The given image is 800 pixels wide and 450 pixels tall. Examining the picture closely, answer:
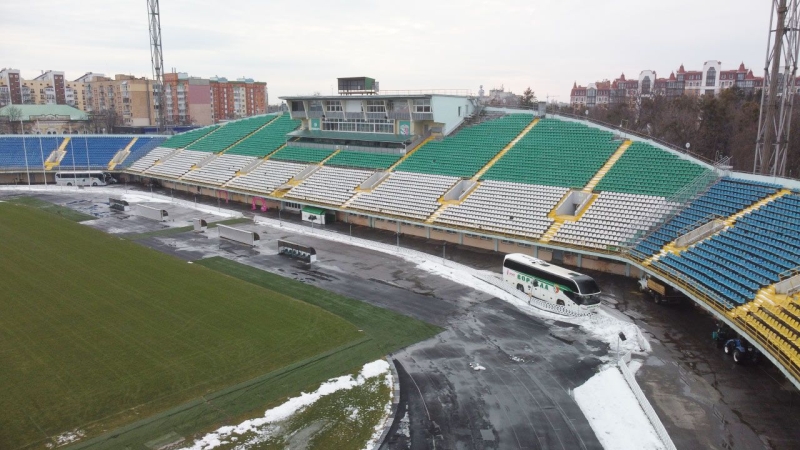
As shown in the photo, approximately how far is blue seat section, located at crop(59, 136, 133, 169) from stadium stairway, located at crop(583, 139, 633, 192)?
203 ft

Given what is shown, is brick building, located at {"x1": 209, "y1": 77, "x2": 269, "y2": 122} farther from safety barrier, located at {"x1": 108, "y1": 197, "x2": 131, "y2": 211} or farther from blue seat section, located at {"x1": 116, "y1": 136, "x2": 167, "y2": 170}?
safety barrier, located at {"x1": 108, "y1": 197, "x2": 131, "y2": 211}

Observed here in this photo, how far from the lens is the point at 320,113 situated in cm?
5872

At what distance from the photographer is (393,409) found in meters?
17.6

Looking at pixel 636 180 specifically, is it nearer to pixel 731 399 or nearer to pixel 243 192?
pixel 731 399

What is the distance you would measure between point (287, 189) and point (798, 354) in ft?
142

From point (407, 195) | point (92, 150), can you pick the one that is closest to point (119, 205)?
point (92, 150)

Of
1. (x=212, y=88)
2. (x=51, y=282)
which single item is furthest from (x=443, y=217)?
(x=212, y=88)

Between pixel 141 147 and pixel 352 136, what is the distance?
123 ft

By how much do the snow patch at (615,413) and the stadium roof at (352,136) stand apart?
36567 millimetres

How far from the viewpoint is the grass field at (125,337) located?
17.3 meters

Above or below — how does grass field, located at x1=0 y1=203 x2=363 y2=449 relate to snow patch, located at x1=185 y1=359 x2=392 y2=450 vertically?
above

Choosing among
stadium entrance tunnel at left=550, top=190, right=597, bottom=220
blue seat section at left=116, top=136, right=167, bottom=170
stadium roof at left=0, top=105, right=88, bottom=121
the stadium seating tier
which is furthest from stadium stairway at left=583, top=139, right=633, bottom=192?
stadium roof at left=0, top=105, right=88, bottom=121

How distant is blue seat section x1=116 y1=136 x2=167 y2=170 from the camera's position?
237 ft

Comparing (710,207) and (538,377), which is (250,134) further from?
(538,377)
